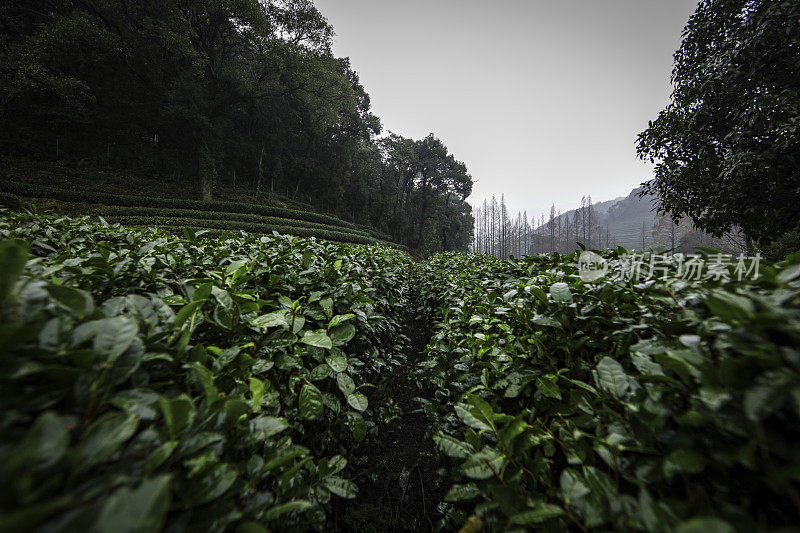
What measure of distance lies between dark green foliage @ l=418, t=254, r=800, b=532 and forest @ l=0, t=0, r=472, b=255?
17.6 meters

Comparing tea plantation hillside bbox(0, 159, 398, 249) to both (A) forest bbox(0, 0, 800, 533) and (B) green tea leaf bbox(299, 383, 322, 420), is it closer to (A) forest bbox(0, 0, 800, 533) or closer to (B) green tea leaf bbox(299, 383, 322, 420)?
(A) forest bbox(0, 0, 800, 533)

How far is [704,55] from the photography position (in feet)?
20.4

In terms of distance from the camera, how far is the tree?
4.55 meters

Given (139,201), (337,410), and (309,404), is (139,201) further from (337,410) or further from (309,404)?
(309,404)

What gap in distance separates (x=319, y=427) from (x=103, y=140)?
96.4 ft

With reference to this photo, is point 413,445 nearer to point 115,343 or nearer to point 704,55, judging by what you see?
point 115,343

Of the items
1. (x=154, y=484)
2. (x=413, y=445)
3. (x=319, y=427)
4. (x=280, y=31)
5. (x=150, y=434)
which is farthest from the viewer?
(x=280, y=31)

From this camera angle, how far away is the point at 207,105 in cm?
1574

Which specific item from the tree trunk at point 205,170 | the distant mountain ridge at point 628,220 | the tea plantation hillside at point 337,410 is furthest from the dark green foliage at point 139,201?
the distant mountain ridge at point 628,220

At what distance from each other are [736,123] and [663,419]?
8369 mm

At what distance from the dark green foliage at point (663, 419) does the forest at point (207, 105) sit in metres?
17.6

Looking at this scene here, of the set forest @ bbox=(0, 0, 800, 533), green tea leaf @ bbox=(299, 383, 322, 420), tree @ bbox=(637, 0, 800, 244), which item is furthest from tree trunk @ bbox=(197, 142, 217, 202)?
tree @ bbox=(637, 0, 800, 244)

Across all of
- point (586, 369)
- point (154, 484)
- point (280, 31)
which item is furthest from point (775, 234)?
point (280, 31)

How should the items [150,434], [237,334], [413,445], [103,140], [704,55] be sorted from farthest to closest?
[103,140] → [704,55] → [413,445] → [237,334] → [150,434]
